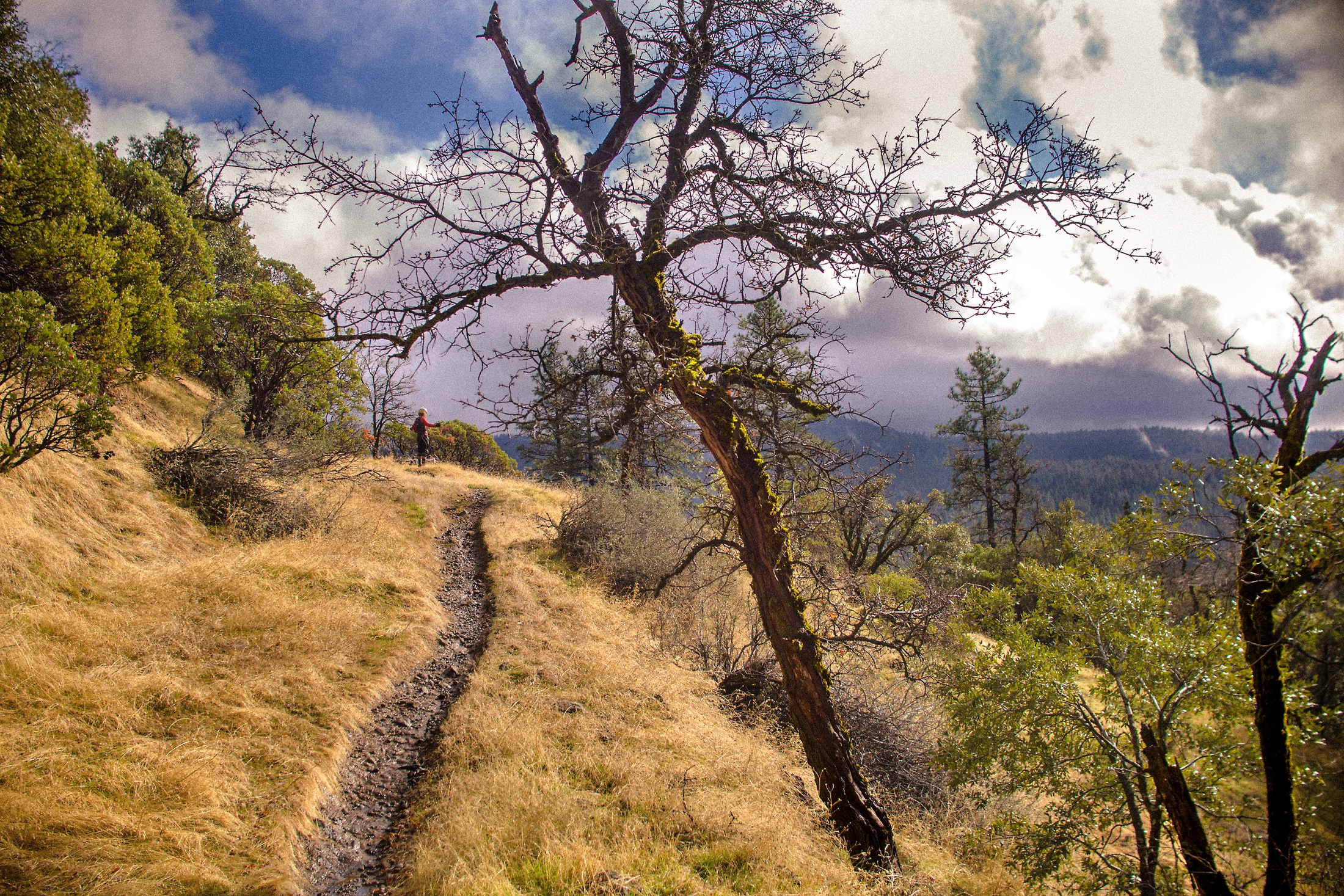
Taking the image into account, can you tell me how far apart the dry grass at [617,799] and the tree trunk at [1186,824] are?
1617mm

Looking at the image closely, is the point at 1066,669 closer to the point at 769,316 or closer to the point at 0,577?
the point at 769,316

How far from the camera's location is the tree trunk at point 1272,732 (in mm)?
4234

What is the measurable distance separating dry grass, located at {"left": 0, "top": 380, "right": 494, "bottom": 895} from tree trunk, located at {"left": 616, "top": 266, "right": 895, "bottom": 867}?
12.4ft

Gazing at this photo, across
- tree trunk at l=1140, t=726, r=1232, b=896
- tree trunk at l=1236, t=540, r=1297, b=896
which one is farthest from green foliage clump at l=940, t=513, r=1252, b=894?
tree trunk at l=1236, t=540, r=1297, b=896

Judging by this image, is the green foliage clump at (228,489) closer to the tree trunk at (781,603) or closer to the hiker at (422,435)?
the tree trunk at (781,603)

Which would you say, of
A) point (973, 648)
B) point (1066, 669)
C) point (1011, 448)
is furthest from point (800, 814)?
point (1011, 448)

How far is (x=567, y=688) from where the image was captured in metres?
7.08

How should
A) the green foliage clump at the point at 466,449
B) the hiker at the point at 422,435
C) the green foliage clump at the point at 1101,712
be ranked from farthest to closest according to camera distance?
the green foliage clump at the point at 466,449, the hiker at the point at 422,435, the green foliage clump at the point at 1101,712

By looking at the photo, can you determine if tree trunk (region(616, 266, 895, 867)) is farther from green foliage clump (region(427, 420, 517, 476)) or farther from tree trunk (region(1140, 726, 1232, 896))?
green foliage clump (region(427, 420, 517, 476))

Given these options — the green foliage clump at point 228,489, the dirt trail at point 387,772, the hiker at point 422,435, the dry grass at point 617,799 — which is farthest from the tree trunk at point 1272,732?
the hiker at point 422,435

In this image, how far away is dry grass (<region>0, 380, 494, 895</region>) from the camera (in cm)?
338

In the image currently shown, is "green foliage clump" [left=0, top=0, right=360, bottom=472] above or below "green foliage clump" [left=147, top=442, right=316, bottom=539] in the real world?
above

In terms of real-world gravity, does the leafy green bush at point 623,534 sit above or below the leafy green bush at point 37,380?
below

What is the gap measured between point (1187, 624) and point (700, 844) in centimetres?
513
